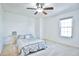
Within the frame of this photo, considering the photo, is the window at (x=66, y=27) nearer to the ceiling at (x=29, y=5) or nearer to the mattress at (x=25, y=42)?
the ceiling at (x=29, y=5)

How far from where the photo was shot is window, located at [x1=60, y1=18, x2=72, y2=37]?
5.63 feet

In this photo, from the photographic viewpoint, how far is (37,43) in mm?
1767

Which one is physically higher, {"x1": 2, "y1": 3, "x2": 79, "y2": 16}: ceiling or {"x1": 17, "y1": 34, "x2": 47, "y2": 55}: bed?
{"x1": 2, "y1": 3, "x2": 79, "y2": 16}: ceiling

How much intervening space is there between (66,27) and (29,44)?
28.5 inches

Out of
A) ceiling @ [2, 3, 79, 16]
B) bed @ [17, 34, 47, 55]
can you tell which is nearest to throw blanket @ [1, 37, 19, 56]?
bed @ [17, 34, 47, 55]

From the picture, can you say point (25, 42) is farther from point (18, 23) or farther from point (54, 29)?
point (54, 29)

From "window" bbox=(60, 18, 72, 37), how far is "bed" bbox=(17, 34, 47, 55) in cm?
40

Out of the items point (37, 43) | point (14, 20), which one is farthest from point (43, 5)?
point (37, 43)

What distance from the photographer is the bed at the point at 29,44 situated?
66.8 inches

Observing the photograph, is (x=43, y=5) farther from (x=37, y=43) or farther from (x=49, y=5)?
(x=37, y=43)

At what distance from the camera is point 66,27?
68.6 inches

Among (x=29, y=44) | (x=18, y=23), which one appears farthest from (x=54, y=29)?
(x=18, y=23)

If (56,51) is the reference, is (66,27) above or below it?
above

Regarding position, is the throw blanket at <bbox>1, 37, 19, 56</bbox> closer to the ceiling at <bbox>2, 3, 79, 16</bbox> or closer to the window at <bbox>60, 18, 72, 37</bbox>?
the ceiling at <bbox>2, 3, 79, 16</bbox>
